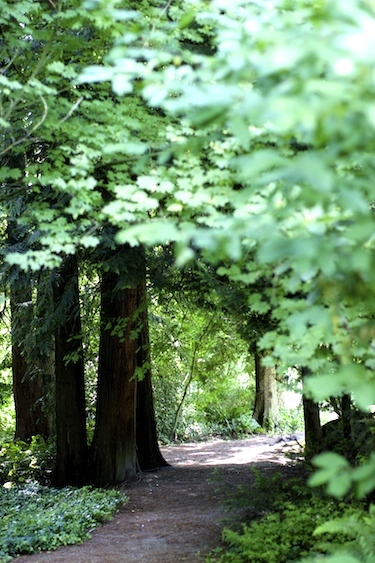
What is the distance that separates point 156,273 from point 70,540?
3.48 metres

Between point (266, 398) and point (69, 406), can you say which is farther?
point (266, 398)

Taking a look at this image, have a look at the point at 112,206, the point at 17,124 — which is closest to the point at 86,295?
the point at 17,124

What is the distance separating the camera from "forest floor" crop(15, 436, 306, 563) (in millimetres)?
6320

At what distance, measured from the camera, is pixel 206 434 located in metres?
16.1

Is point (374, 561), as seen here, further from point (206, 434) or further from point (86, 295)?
point (206, 434)

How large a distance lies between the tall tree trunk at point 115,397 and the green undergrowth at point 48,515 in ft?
1.82

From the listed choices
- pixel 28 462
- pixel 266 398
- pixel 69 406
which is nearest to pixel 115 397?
pixel 69 406

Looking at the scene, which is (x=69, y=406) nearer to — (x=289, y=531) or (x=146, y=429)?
(x=146, y=429)

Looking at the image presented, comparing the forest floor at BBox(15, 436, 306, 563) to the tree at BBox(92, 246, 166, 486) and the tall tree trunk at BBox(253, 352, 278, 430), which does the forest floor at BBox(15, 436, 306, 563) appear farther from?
the tall tree trunk at BBox(253, 352, 278, 430)

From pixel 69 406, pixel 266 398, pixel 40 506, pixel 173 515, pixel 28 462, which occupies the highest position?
pixel 69 406

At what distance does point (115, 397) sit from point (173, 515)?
2391 millimetres

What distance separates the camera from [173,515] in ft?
25.6

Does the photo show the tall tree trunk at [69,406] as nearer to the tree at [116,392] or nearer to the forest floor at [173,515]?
the tree at [116,392]

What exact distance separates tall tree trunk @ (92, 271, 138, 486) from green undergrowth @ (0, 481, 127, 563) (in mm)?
554
